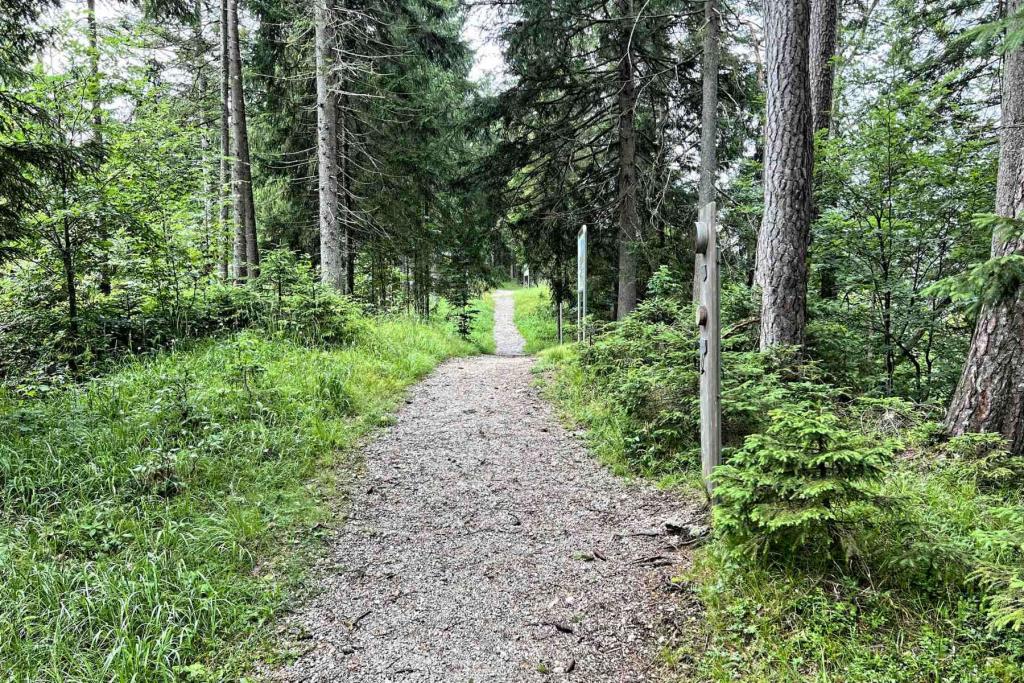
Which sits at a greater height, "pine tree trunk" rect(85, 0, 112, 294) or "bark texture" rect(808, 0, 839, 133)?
"bark texture" rect(808, 0, 839, 133)

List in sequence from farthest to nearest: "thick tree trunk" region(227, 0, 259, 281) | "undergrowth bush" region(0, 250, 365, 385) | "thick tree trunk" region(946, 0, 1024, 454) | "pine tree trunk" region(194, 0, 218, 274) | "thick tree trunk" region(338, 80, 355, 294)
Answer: "thick tree trunk" region(338, 80, 355, 294), "thick tree trunk" region(227, 0, 259, 281), "pine tree trunk" region(194, 0, 218, 274), "undergrowth bush" region(0, 250, 365, 385), "thick tree trunk" region(946, 0, 1024, 454)

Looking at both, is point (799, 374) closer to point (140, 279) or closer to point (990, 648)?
point (990, 648)

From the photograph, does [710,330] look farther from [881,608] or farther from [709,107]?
[709,107]

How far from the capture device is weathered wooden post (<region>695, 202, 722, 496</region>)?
3602mm

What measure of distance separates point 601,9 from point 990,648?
12.0 metres

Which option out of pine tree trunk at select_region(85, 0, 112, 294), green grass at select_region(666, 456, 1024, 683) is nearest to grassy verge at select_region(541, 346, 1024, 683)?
green grass at select_region(666, 456, 1024, 683)

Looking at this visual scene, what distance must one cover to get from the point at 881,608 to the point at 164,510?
14.5ft

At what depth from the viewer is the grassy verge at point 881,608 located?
2268 mm

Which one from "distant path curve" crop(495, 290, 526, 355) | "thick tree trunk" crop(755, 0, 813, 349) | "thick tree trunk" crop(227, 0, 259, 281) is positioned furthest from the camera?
"distant path curve" crop(495, 290, 526, 355)

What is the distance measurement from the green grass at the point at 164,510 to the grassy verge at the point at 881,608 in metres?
2.43

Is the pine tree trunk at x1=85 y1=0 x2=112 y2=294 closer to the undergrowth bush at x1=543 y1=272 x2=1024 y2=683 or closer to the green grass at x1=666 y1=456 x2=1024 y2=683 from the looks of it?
the undergrowth bush at x1=543 y1=272 x2=1024 y2=683

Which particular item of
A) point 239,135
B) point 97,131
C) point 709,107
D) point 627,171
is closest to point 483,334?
point 627,171

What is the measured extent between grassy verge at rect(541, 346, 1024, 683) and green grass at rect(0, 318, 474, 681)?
95.6 inches

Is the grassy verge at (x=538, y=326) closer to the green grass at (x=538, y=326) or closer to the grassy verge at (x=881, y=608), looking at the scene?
the green grass at (x=538, y=326)
